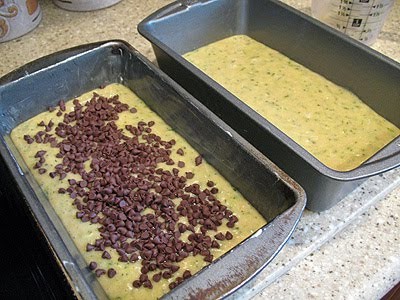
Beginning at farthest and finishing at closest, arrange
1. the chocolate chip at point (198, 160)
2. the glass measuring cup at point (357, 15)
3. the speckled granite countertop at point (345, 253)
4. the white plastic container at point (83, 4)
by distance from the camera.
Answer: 1. the white plastic container at point (83, 4)
2. the glass measuring cup at point (357, 15)
3. the chocolate chip at point (198, 160)
4. the speckled granite countertop at point (345, 253)

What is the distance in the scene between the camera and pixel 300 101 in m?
0.92

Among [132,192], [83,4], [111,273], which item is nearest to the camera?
[111,273]

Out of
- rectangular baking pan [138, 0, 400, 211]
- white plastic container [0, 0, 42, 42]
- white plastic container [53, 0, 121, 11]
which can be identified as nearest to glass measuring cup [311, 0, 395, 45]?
rectangular baking pan [138, 0, 400, 211]

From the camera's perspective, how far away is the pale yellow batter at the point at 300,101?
0.82 meters

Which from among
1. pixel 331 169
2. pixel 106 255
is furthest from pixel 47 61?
pixel 331 169

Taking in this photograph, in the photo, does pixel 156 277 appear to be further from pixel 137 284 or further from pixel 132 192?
pixel 132 192

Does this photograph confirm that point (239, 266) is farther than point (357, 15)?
No

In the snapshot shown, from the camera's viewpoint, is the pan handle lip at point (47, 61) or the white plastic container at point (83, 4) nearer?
the pan handle lip at point (47, 61)

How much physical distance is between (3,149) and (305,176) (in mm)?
445

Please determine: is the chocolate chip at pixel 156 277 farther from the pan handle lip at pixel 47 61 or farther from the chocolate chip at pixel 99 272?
the pan handle lip at pixel 47 61

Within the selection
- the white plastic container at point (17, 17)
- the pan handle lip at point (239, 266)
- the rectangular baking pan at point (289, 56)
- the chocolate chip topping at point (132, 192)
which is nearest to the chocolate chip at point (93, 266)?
the chocolate chip topping at point (132, 192)

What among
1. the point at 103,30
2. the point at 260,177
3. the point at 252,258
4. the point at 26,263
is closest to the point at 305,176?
the point at 260,177

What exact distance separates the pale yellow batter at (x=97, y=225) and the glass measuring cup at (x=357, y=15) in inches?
16.9

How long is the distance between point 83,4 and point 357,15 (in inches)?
25.2
